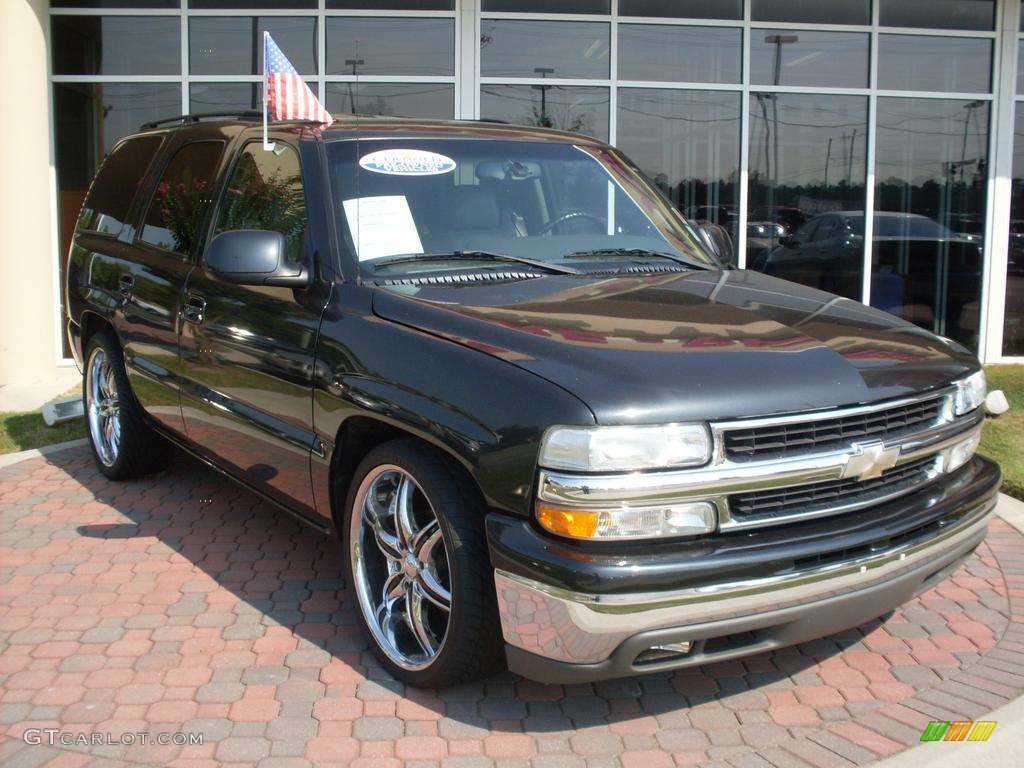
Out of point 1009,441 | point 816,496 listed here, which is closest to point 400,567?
point 816,496

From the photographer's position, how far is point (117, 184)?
6.08 m

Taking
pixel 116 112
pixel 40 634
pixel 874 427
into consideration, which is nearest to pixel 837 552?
pixel 874 427

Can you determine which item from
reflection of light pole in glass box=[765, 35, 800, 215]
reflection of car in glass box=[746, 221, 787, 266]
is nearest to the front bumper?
reflection of car in glass box=[746, 221, 787, 266]

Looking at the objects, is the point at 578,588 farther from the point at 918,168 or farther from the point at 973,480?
the point at 918,168

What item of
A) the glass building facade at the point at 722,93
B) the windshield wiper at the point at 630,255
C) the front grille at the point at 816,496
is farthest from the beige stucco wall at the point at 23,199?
the front grille at the point at 816,496

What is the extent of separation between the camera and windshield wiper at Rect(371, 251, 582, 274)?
3.93 m

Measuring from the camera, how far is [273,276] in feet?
12.7

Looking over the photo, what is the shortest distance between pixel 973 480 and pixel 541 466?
1706 mm

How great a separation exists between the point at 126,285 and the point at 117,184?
93 cm

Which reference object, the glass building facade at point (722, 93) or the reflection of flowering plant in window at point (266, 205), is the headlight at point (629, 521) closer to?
the reflection of flowering plant in window at point (266, 205)

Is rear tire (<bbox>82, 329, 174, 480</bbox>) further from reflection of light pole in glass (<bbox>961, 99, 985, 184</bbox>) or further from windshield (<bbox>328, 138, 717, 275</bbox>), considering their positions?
reflection of light pole in glass (<bbox>961, 99, 985, 184</bbox>)

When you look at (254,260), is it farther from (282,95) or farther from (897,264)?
(897,264)

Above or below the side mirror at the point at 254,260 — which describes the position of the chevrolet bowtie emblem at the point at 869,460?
below

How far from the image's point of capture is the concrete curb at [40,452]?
668cm
